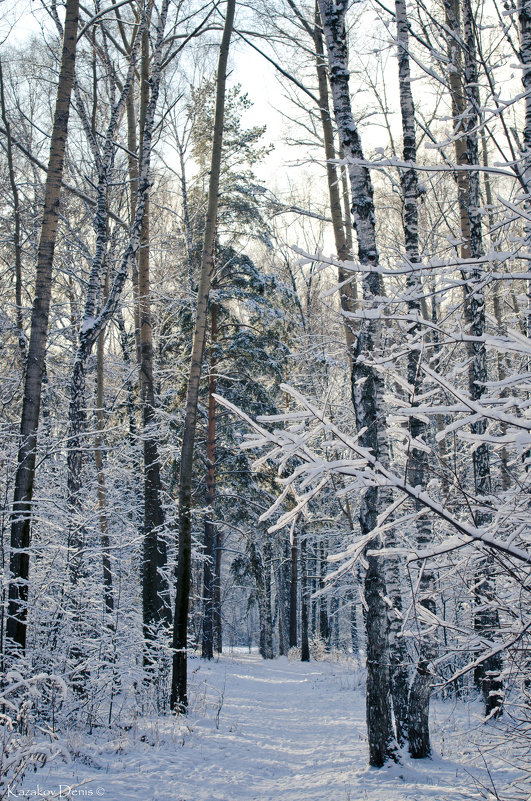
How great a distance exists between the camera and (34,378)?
6.08 metres

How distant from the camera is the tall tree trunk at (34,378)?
5.54 metres

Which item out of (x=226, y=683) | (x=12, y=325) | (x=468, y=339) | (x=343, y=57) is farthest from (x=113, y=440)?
(x=468, y=339)

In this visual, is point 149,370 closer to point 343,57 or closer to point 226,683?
point 343,57

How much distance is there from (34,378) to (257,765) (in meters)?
5.13

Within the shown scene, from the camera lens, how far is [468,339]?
2277 millimetres

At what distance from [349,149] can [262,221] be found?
946 centimetres

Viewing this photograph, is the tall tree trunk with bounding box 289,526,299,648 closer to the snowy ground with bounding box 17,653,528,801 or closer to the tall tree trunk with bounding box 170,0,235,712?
the snowy ground with bounding box 17,653,528,801

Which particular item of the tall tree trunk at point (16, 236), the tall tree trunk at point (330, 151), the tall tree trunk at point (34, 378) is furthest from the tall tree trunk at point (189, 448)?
the tall tree trunk at point (16, 236)

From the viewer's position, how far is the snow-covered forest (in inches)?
96.1

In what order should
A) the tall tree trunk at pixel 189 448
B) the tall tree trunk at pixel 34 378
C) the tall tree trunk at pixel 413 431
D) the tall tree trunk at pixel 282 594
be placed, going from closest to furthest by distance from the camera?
the tall tree trunk at pixel 34 378, the tall tree trunk at pixel 413 431, the tall tree trunk at pixel 189 448, the tall tree trunk at pixel 282 594

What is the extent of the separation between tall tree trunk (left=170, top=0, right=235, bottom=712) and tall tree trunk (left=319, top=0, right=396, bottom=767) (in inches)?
116

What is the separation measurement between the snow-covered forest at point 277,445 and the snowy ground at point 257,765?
0.15ft

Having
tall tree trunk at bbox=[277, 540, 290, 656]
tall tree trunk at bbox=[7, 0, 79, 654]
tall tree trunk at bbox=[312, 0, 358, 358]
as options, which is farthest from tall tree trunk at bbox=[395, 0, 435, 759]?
tall tree trunk at bbox=[277, 540, 290, 656]

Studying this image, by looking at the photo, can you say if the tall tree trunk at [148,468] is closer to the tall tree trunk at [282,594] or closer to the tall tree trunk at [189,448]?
the tall tree trunk at [189,448]
